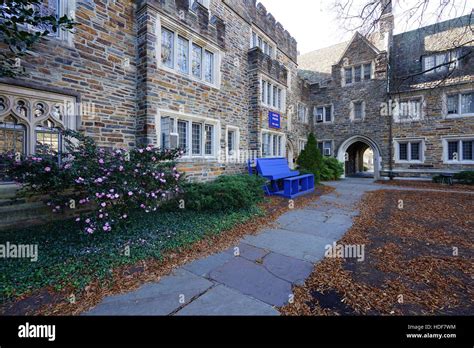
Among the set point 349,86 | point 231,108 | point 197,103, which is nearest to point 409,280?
point 197,103

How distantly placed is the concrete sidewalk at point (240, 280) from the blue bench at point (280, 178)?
403cm

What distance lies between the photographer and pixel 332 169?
16516 mm

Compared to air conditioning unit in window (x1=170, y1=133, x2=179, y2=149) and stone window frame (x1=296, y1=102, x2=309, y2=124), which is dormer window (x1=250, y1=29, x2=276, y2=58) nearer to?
stone window frame (x1=296, y1=102, x2=309, y2=124)

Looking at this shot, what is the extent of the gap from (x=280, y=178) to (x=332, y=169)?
8749 millimetres

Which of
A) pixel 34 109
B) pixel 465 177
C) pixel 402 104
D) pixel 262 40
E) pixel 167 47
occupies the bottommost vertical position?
pixel 465 177

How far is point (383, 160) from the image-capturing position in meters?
16.2

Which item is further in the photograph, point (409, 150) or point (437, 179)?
point (409, 150)

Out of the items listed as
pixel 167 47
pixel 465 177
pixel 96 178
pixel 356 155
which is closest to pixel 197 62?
pixel 167 47

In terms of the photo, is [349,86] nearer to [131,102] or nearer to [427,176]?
[427,176]

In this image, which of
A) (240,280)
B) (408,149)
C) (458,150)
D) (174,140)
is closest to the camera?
(240,280)

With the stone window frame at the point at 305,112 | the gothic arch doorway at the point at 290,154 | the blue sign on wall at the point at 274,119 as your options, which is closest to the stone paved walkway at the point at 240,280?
the blue sign on wall at the point at 274,119

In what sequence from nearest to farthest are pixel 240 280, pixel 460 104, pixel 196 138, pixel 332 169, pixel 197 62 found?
pixel 240 280
pixel 197 62
pixel 196 138
pixel 460 104
pixel 332 169

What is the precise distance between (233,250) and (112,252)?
2072mm

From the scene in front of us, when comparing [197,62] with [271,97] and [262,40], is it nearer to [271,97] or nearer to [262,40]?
[271,97]
